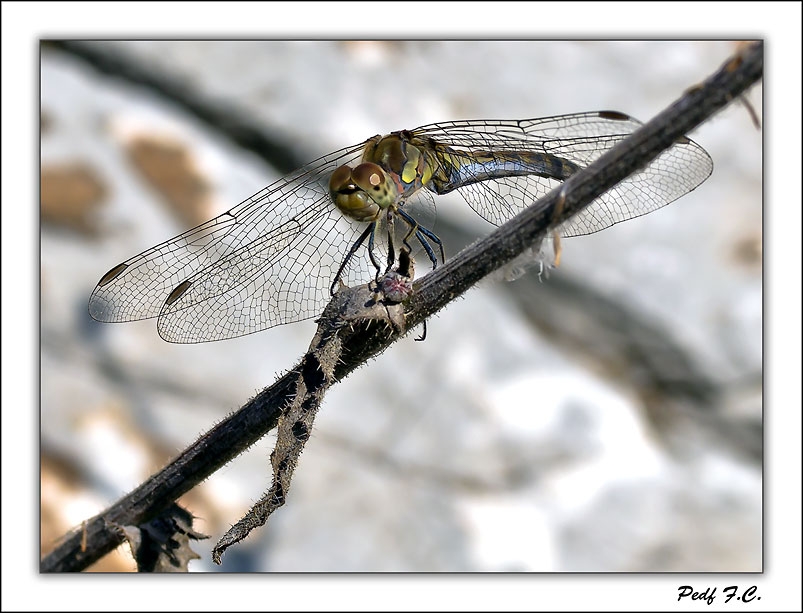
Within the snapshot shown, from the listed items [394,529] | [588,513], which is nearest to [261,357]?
[394,529]

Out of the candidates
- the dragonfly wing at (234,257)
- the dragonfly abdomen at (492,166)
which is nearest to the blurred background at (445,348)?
the dragonfly wing at (234,257)

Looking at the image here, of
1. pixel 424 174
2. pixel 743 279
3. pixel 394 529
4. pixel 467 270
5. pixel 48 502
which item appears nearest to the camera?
pixel 467 270

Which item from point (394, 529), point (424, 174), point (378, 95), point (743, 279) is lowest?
point (394, 529)

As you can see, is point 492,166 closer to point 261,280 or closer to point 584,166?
point 584,166

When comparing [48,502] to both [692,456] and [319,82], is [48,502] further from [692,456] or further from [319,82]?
[692,456]

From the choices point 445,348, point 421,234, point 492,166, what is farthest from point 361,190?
point 445,348

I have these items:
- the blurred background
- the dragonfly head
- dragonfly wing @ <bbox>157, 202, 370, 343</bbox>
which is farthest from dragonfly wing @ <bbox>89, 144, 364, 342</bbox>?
the blurred background
